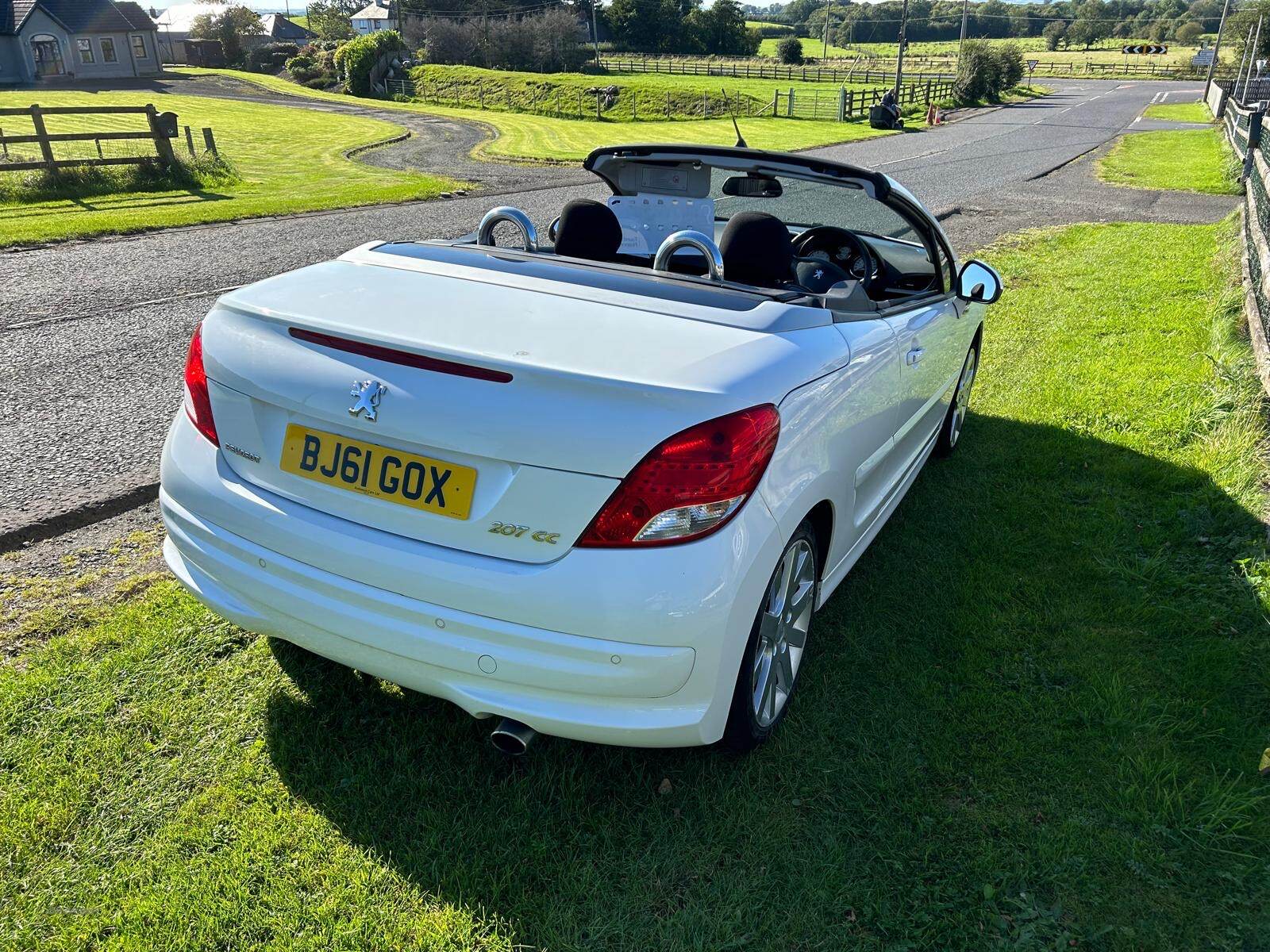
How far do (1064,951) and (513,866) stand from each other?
53.0 inches

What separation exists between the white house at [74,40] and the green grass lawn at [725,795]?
58012 millimetres

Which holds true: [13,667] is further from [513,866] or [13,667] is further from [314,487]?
[513,866]

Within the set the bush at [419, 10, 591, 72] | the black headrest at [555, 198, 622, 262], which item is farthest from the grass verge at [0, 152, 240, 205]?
the bush at [419, 10, 591, 72]

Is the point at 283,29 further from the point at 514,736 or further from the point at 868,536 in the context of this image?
the point at 514,736

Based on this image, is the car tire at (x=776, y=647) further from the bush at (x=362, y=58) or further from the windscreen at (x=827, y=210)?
the bush at (x=362, y=58)

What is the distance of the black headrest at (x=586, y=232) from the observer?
3.64 meters

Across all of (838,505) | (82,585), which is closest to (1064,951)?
(838,505)

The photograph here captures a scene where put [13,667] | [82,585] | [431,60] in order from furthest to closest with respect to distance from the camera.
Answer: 1. [431,60]
2. [82,585]
3. [13,667]

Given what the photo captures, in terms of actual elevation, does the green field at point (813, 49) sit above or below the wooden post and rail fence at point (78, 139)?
above

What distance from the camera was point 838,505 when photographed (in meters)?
2.85

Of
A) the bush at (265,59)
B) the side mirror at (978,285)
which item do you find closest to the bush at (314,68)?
the bush at (265,59)

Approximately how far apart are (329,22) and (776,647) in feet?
334

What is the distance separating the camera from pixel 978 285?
13.7 ft

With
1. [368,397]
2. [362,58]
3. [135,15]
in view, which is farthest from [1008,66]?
[368,397]
